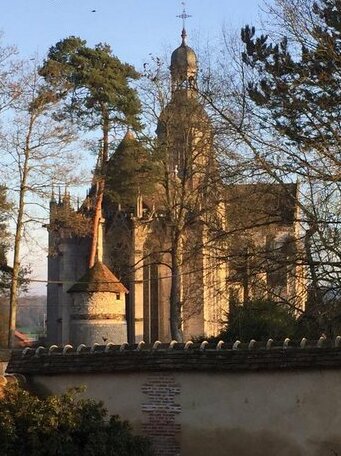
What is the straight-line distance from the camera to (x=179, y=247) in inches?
1389

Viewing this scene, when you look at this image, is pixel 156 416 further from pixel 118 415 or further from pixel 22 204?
pixel 22 204

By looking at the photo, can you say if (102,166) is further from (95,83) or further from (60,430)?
(60,430)

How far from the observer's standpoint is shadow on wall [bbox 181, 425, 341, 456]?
12.1 meters

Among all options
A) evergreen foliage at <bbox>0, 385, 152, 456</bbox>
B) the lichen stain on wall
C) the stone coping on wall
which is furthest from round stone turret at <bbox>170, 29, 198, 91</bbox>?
evergreen foliage at <bbox>0, 385, 152, 456</bbox>

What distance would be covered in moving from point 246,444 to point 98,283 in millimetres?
24924

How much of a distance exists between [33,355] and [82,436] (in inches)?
107

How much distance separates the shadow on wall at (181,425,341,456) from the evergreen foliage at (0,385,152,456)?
3.59ft

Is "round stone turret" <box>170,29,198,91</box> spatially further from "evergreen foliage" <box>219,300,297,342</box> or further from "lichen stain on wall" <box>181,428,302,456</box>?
"lichen stain on wall" <box>181,428,302,456</box>

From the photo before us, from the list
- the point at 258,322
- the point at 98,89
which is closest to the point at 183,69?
the point at 98,89

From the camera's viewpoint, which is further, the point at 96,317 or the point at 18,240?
the point at 96,317

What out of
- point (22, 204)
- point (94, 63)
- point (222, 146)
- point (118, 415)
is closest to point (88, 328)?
point (22, 204)

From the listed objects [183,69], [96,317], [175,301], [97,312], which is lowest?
[96,317]

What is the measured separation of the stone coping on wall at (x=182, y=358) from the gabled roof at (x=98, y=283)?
881 inches

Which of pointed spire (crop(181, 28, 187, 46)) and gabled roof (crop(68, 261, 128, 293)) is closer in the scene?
gabled roof (crop(68, 261, 128, 293))
